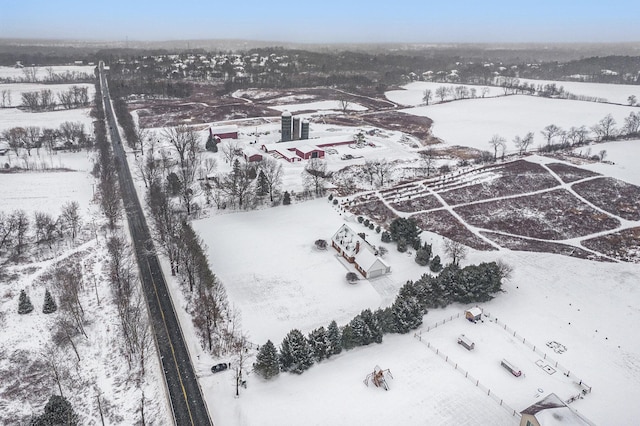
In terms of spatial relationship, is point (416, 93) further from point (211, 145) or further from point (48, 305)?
point (48, 305)

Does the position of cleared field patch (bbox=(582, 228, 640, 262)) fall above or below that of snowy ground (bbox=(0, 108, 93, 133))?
below

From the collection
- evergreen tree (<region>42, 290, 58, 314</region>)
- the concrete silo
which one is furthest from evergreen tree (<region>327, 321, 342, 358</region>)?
the concrete silo

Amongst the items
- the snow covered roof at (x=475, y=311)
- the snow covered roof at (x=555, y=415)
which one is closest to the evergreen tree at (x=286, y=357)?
the snow covered roof at (x=555, y=415)

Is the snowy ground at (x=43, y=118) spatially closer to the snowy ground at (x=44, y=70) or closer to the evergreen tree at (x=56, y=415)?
the snowy ground at (x=44, y=70)

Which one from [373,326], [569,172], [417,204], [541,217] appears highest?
[569,172]

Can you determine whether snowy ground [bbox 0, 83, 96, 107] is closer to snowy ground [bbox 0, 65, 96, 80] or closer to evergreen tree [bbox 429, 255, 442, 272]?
snowy ground [bbox 0, 65, 96, 80]

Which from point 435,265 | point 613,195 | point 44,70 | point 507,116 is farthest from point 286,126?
point 44,70

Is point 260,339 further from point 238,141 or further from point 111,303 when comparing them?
point 238,141
